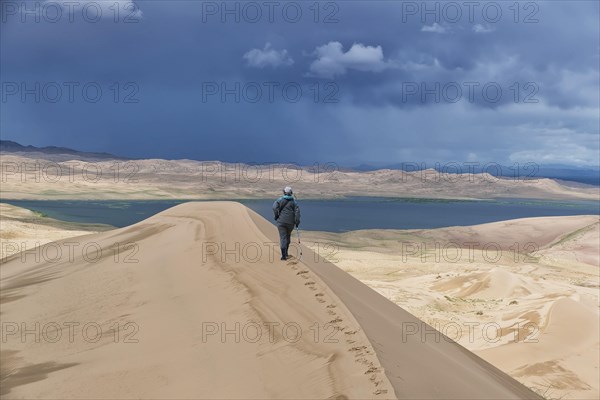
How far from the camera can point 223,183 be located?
133 metres

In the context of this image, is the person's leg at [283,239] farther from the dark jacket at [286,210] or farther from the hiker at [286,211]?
the dark jacket at [286,210]

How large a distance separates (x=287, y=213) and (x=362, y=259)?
17.2 m

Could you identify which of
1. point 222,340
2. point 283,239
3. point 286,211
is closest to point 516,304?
point 283,239

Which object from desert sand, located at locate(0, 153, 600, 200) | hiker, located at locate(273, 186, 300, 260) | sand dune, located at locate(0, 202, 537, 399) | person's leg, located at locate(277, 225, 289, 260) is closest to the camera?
sand dune, located at locate(0, 202, 537, 399)

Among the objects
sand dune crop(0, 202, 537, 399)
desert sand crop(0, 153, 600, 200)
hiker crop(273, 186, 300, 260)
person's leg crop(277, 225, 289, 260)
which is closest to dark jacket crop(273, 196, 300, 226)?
hiker crop(273, 186, 300, 260)

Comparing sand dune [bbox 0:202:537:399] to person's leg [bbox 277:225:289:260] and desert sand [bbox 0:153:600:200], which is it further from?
desert sand [bbox 0:153:600:200]

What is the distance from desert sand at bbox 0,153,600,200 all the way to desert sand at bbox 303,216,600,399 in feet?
267

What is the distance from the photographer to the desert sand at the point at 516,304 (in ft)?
27.9

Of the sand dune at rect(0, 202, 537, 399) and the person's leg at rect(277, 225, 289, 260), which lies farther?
the person's leg at rect(277, 225, 289, 260)

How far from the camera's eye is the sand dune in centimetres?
419

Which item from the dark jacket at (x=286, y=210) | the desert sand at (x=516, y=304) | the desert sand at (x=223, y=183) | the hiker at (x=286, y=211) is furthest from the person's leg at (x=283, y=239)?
the desert sand at (x=223, y=183)

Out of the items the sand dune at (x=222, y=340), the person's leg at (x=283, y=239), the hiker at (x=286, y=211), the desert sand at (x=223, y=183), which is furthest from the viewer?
the desert sand at (x=223, y=183)

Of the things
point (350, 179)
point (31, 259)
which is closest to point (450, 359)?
point (31, 259)

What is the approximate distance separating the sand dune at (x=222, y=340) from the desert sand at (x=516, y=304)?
9.46 feet
